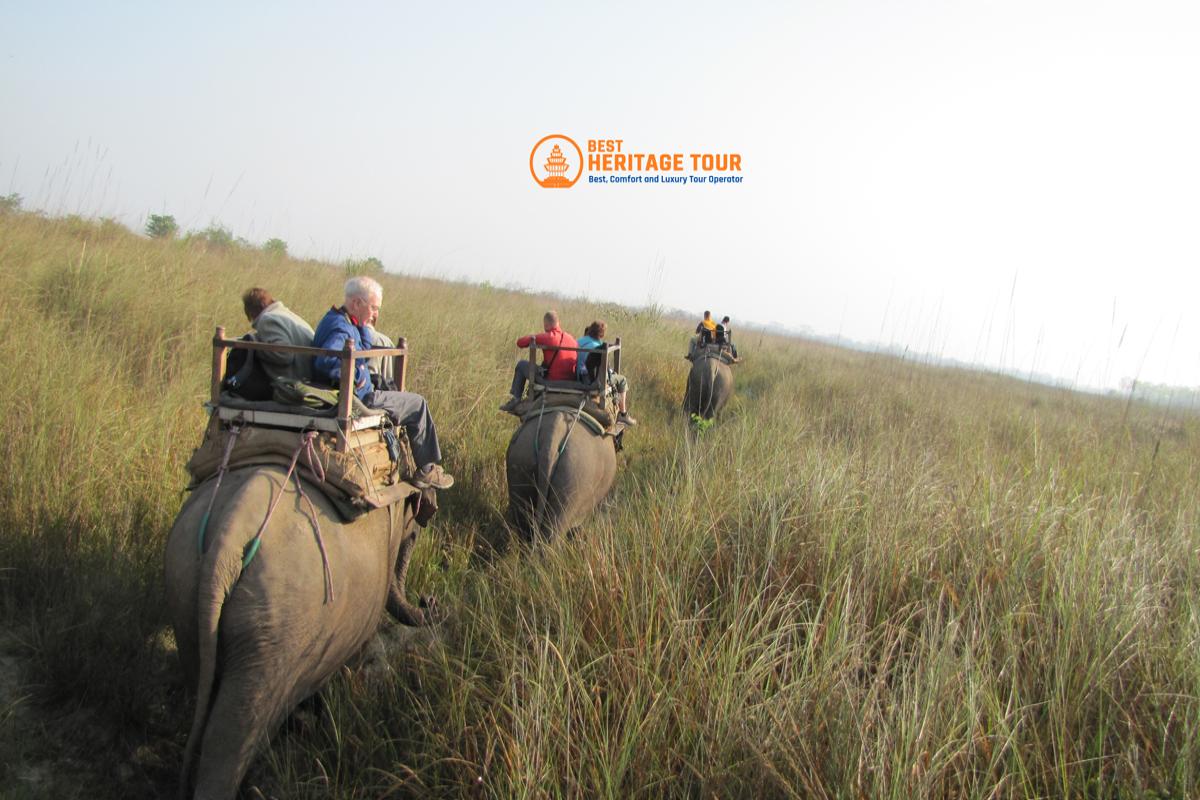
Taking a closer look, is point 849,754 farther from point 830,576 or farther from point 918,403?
point 918,403

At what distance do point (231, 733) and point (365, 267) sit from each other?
13.2 meters

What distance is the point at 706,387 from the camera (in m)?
10.6

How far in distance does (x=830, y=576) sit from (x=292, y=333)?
3.06m

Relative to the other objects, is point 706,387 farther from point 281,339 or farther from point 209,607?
point 209,607

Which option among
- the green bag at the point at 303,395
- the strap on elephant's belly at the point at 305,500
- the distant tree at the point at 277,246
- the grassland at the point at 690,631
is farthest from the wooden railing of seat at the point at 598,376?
the distant tree at the point at 277,246

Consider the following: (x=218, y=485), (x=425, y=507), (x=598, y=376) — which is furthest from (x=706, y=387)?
(x=218, y=485)

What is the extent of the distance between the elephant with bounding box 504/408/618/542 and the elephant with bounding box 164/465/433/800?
2.24m

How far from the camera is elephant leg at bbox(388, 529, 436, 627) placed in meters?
4.09

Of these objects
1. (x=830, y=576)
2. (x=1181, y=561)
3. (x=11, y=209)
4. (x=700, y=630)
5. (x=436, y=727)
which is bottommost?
(x=436, y=727)

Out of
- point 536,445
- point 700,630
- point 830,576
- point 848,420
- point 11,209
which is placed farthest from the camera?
point 11,209

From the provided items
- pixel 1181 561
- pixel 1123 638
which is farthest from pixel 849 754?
pixel 1181 561

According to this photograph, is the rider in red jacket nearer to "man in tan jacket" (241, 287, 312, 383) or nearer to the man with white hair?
the man with white hair

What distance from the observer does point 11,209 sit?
872 cm

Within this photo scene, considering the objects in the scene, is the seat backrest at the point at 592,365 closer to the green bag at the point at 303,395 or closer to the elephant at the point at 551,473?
the elephant at the point at 551,473
